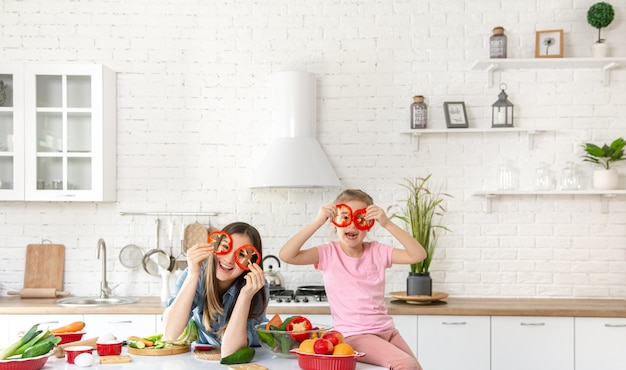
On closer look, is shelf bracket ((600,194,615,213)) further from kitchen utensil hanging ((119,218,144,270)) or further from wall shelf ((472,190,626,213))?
kitchen utensil hanging ((119,218,144,270))

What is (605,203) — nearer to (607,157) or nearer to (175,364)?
(607,157)

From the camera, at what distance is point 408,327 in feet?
14.4

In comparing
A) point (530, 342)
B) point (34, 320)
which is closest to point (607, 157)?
point (530, 342)

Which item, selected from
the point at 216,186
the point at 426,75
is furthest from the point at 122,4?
the point at 426,75

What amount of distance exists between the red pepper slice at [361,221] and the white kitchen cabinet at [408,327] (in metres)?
1.25

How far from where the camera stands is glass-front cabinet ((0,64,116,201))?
473 centimetres

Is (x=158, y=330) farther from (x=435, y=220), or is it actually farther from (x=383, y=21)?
(x=383, y=21)

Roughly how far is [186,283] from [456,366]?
7.13 ft

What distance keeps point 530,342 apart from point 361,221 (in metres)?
1.77

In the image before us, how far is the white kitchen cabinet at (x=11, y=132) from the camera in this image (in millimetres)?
4719

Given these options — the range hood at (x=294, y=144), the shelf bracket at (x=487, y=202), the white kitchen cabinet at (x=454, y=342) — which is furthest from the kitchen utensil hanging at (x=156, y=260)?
the shelf bracket at (x=487, y=202)

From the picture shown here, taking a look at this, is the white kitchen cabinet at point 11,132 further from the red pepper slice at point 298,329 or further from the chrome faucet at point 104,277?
the red pepper slice at point 298,329

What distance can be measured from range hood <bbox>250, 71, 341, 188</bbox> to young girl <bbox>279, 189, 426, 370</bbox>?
3.59 feet

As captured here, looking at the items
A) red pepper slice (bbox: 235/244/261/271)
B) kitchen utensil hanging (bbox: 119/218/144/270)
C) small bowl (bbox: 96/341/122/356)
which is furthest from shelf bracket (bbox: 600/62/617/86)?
small bowl (bbox: 96/341/122/356)
